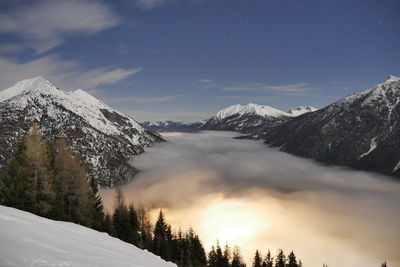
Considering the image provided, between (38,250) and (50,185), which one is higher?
(50,185)

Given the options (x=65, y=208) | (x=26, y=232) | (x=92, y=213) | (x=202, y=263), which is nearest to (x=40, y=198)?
(x=65, y=208)

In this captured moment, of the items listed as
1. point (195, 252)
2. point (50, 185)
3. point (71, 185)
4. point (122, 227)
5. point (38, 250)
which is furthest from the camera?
point (195, 252)

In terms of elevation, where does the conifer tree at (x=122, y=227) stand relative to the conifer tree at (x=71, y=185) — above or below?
below

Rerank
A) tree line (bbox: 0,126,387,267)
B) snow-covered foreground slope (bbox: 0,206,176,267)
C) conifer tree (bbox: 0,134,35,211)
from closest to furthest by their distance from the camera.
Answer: snow-covered foreground slope (bbox: 0,206,176,267) < conifer tree (bbox: 0,134,35,211) < tree line (bbox: 0,126,387,267)

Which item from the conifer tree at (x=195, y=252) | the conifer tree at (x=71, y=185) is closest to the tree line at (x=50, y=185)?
the conifer tree at (x=71, y=185)

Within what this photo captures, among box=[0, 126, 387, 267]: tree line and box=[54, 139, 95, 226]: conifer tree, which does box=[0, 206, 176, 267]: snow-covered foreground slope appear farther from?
box=[54, 139, 95, 226]: conifer tree

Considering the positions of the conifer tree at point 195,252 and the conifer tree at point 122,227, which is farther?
the conifer tree at point 195,252

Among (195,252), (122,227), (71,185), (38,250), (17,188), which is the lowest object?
(195,252)

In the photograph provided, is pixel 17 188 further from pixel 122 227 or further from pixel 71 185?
pixel 122 227

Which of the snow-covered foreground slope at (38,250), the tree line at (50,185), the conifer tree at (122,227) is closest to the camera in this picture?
the snow-covered foreground slope at (38,250)

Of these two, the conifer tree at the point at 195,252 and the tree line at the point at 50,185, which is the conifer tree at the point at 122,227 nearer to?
the tree line at the point at 50,185

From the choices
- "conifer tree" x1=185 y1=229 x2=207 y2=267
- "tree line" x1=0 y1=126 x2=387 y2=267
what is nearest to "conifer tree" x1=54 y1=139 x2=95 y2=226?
"tree line" x1=0 y1=126 x2=387 y2=267

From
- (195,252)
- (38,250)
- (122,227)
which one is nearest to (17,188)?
(38,250)

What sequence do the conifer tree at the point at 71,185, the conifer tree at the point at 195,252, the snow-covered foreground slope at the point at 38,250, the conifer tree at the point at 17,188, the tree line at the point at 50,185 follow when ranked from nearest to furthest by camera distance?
the snow-covered foreground slope at the point at 38,250 < the conifer tree at the point at 17,188 < the tree line at the point at 50,185 < the conifer tree at the point at 71,185 < the conifer tree at the point at 195,252
